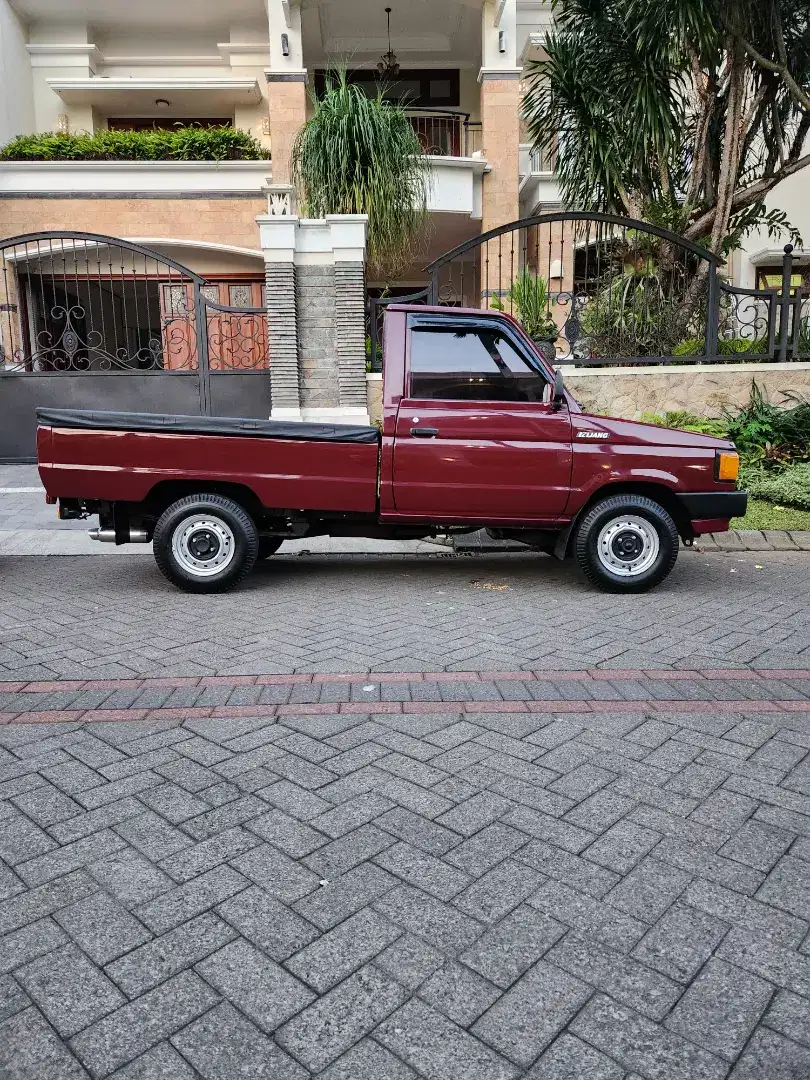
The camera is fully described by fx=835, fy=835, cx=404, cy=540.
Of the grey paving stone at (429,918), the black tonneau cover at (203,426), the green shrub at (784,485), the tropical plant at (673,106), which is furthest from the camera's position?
the tropical plant at (673,106)

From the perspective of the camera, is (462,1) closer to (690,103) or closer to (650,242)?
(690,103)

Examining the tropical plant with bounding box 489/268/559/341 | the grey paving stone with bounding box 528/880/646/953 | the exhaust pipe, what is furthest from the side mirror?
the tropical plant with bounding box 489/268/559/341

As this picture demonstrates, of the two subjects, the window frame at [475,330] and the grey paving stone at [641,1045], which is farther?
the window frame at [475,330]

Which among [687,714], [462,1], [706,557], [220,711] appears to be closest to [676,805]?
[687,714]

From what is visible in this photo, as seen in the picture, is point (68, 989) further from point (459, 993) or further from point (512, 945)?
point (512, 945)

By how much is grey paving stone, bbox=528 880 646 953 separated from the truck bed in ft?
13.3

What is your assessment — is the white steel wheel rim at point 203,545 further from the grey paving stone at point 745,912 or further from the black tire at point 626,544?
the grey paving stone at point 745,912

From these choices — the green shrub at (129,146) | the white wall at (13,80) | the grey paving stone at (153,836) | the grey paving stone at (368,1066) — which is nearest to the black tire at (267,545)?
the grey paving stone at (153,836)

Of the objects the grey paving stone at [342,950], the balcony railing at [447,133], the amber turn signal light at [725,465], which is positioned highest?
the balcony railing at [447,133]

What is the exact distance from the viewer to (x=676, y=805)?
316 cm

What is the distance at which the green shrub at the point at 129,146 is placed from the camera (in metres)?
17.0

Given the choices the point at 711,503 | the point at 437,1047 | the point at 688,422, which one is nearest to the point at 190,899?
the point at 437,1047

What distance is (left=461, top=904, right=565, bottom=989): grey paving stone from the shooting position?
227cm

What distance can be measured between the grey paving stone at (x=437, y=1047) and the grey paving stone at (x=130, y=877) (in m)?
0.93
